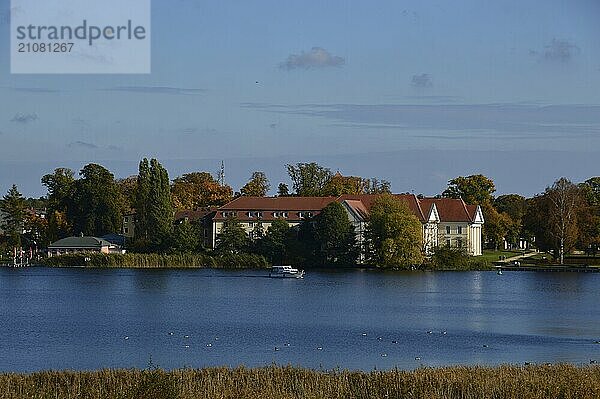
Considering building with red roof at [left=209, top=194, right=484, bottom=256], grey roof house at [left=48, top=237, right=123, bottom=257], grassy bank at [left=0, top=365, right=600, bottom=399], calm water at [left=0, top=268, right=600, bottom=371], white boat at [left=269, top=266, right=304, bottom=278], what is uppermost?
building with red roof at [left=209, top=194, right=484, bottom=256]

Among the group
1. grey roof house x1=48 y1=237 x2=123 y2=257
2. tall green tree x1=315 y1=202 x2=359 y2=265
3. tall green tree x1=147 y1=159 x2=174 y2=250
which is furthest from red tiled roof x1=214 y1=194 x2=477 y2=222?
grey roof house x1=48 y1=237 x2=123 y2=257

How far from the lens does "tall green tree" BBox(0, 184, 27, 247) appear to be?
86875 millimetres

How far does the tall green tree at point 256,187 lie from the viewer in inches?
3971

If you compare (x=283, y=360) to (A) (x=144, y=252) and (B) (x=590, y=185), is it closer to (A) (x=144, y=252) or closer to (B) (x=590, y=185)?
(A) (x=144, y=252)

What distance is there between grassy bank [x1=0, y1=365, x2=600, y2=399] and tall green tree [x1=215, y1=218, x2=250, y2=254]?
2303 inches

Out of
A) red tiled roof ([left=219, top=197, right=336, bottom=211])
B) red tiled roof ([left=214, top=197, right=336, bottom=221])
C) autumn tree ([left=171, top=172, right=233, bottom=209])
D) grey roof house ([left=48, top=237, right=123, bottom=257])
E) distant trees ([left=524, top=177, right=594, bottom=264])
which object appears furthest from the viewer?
autumn tree ([left=171, top=172, right=233, bottom=209])

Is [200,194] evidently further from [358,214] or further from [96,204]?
[358,214]

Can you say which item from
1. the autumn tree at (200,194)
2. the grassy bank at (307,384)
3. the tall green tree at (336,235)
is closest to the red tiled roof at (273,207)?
the tall green tree at (336,235)

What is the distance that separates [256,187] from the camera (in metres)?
101

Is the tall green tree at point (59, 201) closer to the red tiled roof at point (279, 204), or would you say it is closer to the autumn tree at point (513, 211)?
the red tiled roof at point (279, 204)

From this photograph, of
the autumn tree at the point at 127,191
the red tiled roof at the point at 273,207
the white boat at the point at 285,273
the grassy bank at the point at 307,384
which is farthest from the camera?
the autumn tree at the point at 127,191

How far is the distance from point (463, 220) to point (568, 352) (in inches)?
2297

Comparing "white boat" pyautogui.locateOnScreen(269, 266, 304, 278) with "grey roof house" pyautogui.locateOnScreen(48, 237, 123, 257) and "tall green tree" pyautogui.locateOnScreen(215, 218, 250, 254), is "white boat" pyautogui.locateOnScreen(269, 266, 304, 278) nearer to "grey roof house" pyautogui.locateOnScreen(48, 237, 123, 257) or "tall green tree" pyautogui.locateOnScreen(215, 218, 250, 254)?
"tall green tree" pyautogui.locateOnScreen(215, 218, 250, 254)

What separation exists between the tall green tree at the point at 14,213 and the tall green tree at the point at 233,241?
1890 centimetres
